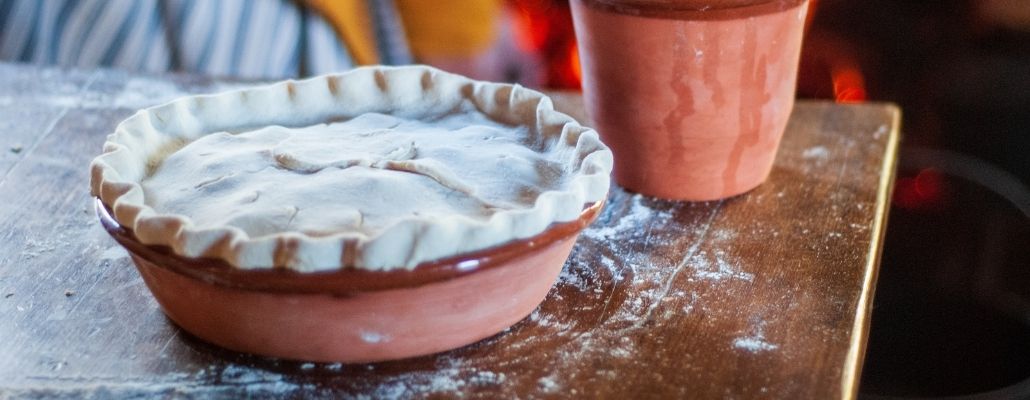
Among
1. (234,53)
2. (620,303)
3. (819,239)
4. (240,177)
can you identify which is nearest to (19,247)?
(240,177)

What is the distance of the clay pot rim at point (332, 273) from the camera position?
81 cm

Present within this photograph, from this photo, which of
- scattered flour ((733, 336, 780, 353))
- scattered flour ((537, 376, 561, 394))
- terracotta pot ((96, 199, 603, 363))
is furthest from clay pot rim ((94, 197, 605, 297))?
scattered flour ((733, 336, 780, 353))

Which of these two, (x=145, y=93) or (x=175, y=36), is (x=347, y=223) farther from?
(x=175, y=36)

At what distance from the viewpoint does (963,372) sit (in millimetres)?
2174

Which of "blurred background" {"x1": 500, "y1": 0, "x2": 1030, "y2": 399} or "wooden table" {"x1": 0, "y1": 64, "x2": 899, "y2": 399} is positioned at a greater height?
"wooden table" {"x1": 0, "y1": 64, "x2": 899, "y2": 399}

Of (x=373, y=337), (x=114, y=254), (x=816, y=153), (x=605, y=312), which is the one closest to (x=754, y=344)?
(x=605, y=312)

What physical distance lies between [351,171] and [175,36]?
1.68 m

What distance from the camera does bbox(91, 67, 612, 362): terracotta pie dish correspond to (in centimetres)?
81

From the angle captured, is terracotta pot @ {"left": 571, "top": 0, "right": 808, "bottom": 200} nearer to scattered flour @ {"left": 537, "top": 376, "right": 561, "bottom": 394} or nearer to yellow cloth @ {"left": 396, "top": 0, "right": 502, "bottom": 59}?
scattered flour @ {"left": 537, "top": 376, "right": 561, "bottom": 394}

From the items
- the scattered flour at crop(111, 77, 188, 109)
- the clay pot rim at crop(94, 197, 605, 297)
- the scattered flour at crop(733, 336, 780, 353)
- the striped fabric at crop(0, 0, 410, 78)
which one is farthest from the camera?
the striped fabric at crop(0, 0, 410, 78)

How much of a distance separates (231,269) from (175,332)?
0.59 feet

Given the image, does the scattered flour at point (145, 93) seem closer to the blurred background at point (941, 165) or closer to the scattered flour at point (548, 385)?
the scattered flour at point (548, 385)

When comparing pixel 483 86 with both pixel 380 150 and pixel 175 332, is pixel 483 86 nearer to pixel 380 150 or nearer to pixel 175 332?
pixel 380 150

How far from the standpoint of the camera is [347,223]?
854mm
